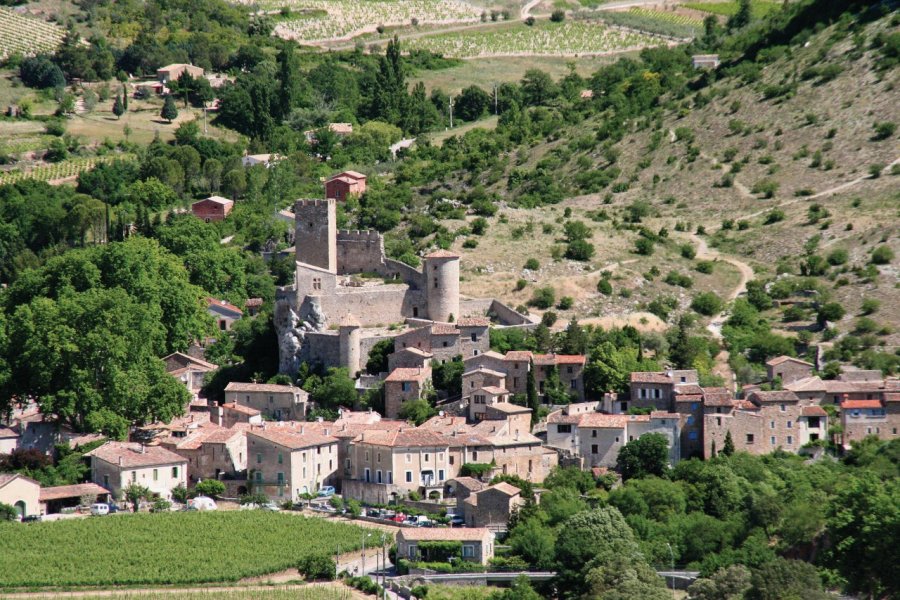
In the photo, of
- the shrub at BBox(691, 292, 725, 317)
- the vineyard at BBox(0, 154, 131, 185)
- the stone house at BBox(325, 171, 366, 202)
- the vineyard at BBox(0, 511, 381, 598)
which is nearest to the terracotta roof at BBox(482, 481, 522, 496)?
the vineyard at BBox(0, 511, 381, 598)

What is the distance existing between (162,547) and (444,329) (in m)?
15.2

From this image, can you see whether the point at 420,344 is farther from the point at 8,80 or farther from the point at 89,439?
the point at 8,80

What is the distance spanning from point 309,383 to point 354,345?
223 centimetres

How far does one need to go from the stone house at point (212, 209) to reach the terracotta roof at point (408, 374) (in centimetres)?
2789

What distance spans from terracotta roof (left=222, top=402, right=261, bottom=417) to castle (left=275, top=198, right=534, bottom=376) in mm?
2442

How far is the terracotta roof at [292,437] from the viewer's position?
7144 centimetres

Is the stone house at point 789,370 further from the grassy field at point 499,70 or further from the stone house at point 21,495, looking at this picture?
the grassy field at point 499,70

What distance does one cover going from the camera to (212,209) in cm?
10206

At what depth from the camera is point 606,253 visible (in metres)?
91.2

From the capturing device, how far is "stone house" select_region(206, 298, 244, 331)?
8900cm

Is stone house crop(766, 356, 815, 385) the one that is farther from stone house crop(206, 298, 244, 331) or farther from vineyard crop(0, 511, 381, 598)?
stone house crop(206, 298, 244, 331)

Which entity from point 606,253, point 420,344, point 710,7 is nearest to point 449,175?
point 606,253

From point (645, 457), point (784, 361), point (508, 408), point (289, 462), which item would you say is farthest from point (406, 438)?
point (784, 361)

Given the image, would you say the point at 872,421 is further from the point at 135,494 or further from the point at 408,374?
the point at 135,494
